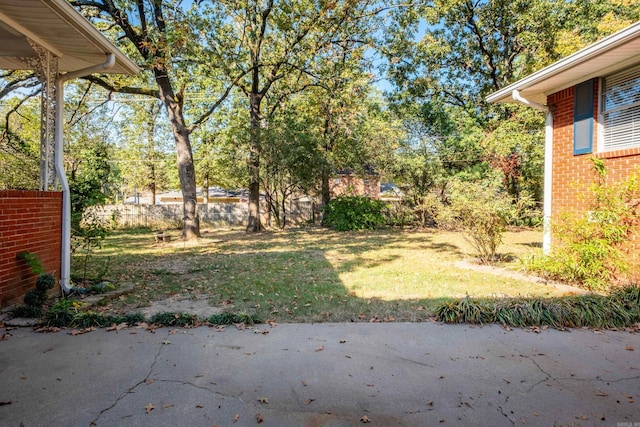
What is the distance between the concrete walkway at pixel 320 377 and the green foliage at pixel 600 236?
1.82m

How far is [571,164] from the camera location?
237 inches

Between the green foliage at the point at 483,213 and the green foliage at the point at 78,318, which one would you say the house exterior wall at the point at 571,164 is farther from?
the green foliage at the point at 78,318

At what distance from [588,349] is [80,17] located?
6393mm

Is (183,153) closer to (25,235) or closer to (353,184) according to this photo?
(25,235)

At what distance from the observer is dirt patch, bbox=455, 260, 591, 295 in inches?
203

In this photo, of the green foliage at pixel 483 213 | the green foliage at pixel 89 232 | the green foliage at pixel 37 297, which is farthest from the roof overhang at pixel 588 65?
the green foliage at pixel 37 297

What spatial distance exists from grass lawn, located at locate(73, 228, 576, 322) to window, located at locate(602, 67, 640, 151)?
2548mm

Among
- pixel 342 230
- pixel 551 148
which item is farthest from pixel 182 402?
pixel 342 230

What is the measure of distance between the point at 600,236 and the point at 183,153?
10862mm

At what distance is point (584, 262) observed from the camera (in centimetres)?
529

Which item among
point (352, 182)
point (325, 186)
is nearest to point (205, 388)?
point (325, 186)

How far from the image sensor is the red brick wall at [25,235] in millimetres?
3906

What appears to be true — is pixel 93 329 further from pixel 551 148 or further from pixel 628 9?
pixel 628 9

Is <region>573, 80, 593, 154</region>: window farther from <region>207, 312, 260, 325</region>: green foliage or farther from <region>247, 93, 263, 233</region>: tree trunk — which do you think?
<region>247, 93, 263, 233</region>: tree trunk
